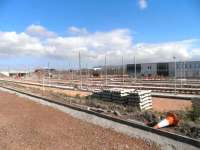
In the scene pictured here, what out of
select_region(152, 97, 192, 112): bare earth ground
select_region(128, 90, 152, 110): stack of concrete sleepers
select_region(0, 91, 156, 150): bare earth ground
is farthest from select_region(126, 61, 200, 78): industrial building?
select_region(0, 91, 156, 150): bare earth ground

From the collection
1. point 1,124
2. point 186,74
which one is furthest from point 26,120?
point 186,74

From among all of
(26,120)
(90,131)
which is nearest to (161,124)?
(90,131)

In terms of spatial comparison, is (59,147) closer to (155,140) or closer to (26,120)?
(155,140)

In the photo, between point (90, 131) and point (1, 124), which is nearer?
point (90, 131)

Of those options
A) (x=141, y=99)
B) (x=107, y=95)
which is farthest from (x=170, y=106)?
(x=107, y=95)

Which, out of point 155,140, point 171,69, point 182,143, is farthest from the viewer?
point 171,69

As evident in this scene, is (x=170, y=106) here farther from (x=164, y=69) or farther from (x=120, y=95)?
(x=164, y=69)

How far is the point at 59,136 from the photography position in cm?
1132

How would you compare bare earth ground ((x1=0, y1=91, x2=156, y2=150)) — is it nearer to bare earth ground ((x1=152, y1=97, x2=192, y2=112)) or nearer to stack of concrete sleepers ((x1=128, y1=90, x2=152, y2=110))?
stack of concrete sleepers ((x1=128, y1=90, x2=152, y2=110))

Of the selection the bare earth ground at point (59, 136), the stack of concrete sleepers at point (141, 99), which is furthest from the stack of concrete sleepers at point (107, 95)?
the bare earth ground at point (59, 136)

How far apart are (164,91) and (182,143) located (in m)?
21.8

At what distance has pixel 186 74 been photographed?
61969 mm

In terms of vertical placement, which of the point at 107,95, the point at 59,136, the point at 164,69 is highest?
the point at 164,69

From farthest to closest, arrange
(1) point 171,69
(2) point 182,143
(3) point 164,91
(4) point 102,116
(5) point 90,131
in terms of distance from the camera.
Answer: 1. (1) point 171,69
2. (3) point 164,91
3. (4) point 102,116
4. (5) point 90,131
5. (2) point 182,143
